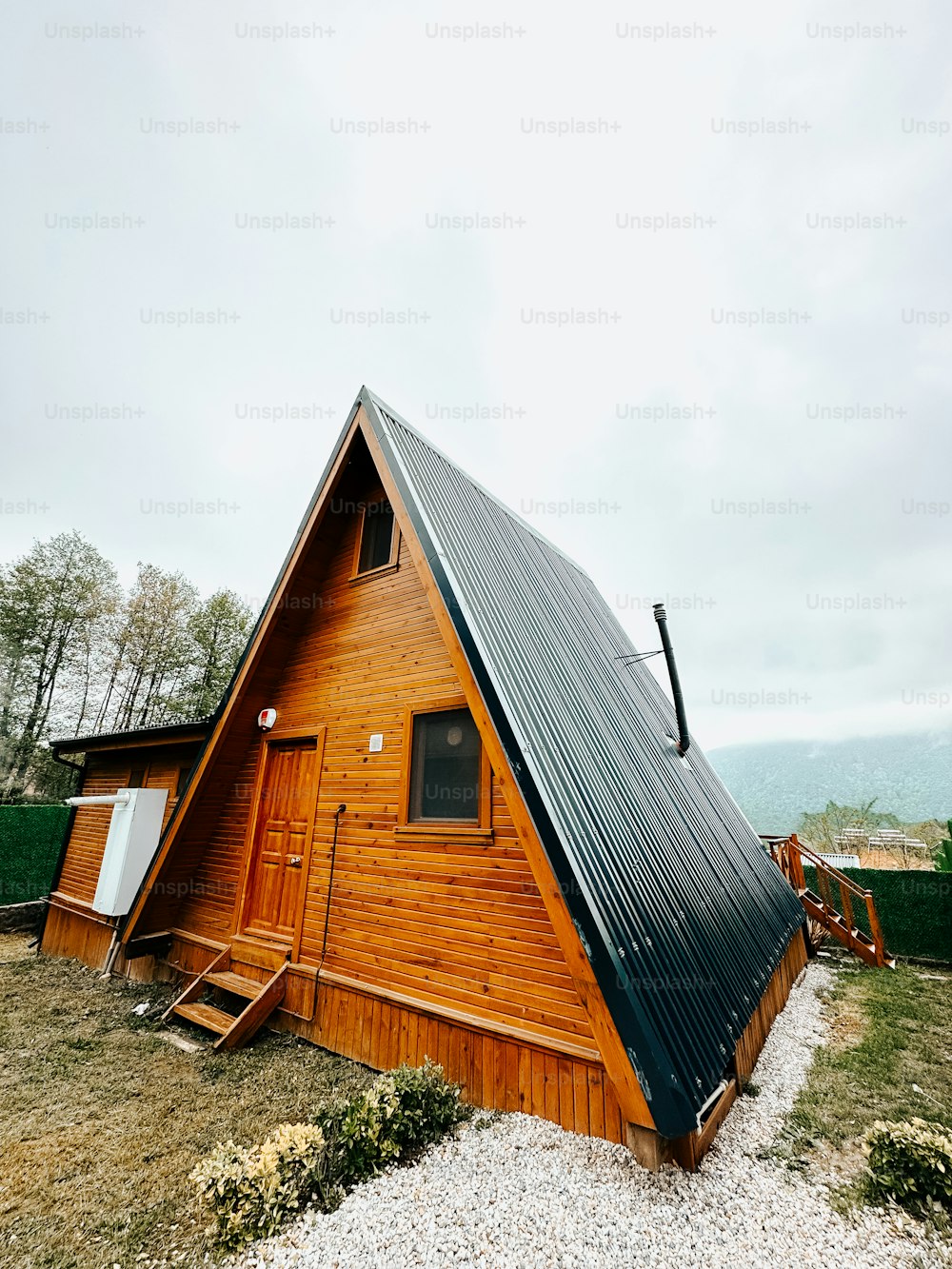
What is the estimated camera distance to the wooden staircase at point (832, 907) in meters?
8.20

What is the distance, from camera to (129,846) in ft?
22.6

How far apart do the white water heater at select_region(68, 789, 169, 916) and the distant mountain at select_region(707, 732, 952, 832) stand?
85080 millimetres

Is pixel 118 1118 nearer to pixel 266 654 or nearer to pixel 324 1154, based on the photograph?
pixel 324 1154

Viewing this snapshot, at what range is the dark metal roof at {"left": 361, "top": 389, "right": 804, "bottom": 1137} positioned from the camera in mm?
2791

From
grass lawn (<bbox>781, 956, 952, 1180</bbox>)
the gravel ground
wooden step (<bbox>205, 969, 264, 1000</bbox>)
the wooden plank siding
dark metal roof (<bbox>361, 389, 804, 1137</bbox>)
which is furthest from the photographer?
wooden step (<bbox>205, 969, 264, 1000</bbox>)

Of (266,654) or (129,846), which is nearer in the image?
(266,654)

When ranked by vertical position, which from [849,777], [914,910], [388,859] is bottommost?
[914,910]

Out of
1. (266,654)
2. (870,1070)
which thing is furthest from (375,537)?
(870,1070)

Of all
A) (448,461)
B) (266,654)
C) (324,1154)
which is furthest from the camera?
(448,461)

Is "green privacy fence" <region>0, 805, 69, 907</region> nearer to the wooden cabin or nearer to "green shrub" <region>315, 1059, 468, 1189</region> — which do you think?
the wooden cabin

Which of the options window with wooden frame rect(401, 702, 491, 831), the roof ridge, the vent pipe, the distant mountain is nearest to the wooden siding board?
window with wooden frame rect(401, 702, 491, 831)

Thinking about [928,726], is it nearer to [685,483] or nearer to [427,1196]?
[685,483]

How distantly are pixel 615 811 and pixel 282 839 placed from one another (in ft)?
12.1

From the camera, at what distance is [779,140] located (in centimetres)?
1021
